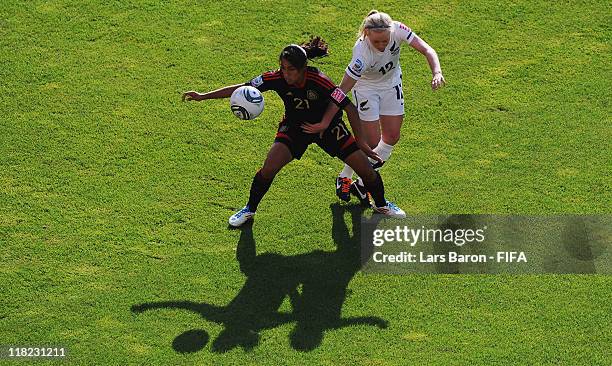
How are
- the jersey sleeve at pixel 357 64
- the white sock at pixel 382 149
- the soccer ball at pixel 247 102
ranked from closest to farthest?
the soccer ball at pixel 247 102 < the jersey sleeve at pixel 357 64 < the white sock at pixel 382 149

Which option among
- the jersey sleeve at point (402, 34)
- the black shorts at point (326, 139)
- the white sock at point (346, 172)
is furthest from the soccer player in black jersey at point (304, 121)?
the jersey sleeve at point (402, 34)

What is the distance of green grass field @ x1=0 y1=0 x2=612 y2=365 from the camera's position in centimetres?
1014

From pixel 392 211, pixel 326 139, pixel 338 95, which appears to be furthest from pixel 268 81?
pixel 392 211

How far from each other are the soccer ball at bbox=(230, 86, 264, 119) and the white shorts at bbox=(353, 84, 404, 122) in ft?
4.84

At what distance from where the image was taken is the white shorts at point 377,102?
11.7 metres

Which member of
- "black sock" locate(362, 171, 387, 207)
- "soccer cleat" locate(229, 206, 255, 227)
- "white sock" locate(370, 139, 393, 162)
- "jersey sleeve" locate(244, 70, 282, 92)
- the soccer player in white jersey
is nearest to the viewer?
"jersey sleeve" locate(244, 70, 282, 92)

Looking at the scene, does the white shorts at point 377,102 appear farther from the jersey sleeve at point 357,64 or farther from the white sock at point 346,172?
the white sock at point 346,172

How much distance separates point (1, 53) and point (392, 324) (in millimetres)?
7388

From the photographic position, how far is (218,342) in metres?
10.0

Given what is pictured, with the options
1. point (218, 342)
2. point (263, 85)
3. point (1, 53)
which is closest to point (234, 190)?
point (263, 85)

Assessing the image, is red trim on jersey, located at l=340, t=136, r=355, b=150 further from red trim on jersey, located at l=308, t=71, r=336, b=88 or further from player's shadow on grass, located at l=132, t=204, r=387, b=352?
player's shadow on grass, located at l=132, t=204, r=387, b=352

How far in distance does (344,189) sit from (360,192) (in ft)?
0.66

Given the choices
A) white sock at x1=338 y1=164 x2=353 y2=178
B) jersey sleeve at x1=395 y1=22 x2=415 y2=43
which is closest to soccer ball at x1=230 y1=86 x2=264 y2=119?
white sock at x1=338 y1=164 x2=353 y2=178

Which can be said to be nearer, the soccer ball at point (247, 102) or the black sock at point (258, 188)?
the soccer ball at point (247, 102)
